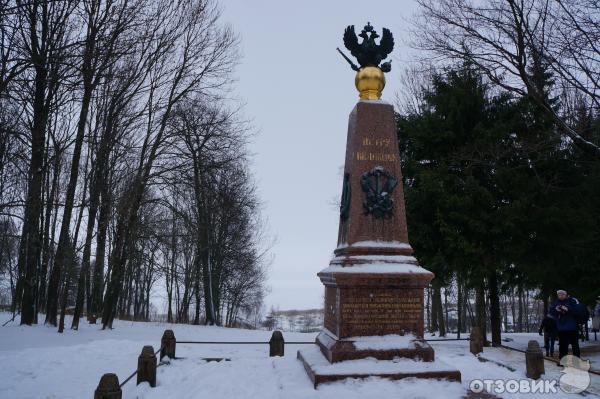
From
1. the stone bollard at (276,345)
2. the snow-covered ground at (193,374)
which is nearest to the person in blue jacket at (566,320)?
the snow-covered ground at (193,374)

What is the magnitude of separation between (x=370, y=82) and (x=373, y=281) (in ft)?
12.2

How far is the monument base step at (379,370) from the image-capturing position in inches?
241

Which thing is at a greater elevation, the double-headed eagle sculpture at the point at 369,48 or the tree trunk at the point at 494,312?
the double-headed eagle sculpture at the point at 369,48

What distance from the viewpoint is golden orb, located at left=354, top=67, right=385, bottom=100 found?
8.22 m

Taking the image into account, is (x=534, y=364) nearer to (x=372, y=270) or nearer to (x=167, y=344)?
(x=372, y=270)

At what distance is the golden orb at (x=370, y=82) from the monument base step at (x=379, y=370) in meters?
4.65

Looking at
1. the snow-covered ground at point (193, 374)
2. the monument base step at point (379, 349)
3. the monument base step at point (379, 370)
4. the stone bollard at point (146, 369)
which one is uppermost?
the monument base step at point (379, 349)

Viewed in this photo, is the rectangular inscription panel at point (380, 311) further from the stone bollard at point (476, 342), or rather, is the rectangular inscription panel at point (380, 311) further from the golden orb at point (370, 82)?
the stone bollard at point (476, 342)

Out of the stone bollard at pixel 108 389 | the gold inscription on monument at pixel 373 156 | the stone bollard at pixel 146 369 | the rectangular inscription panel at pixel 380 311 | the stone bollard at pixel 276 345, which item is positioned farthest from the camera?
the stone bollard at pixel 276 345

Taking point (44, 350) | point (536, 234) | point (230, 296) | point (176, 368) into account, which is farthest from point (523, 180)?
point (230, 296)

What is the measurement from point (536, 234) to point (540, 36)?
5577 millimetres

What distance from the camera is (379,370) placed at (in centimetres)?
624

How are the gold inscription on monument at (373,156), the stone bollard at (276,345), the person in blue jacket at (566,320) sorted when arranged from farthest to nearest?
the stone bollard at (276,345)
the person in blue jacket at (566,320)
the gold inscription on monument at (373,156)

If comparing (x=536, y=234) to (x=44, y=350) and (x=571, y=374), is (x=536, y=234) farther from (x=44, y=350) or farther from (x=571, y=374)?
(x=44, y=350)
